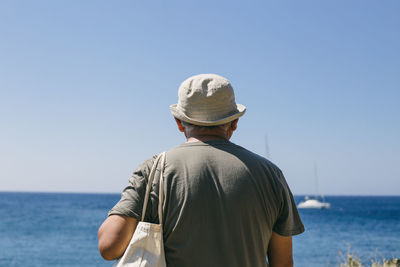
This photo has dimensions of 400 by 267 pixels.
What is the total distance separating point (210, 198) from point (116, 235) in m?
0.41

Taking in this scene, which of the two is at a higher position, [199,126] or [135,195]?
[199,126]

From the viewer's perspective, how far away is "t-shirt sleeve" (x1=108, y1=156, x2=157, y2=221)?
1.68 metres

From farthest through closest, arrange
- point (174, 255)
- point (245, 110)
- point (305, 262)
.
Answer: point (305, 262)
point (245, 110)
point (174, 255)

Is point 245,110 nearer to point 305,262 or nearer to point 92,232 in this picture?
point 305,262

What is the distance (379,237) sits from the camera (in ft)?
120

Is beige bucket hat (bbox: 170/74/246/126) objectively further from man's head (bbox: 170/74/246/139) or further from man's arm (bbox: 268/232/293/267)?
man's arm (bbox: 268/232/293/267)

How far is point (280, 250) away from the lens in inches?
76.3

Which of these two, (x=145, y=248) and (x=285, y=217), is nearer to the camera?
(x=145, y=248)

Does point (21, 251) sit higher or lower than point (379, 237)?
higher

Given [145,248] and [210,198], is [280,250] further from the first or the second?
[145,248]

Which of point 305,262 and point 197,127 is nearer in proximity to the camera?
point 197,127

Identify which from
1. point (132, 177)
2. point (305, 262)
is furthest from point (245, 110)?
point (305, 262)

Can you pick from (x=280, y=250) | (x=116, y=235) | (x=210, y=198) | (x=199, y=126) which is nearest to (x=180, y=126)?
(x=199, y=126)

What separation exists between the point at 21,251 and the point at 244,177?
27.1 metres
